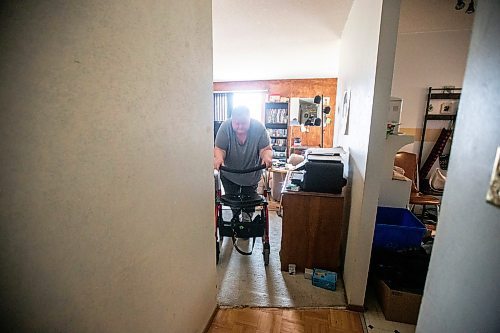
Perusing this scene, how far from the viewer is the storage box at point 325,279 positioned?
6.10ft

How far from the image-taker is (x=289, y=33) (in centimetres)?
293

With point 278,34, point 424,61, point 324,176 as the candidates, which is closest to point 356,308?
point 324,176

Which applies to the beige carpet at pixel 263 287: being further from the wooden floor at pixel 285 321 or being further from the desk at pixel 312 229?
the desk at pixel 312 229

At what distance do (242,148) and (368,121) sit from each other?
1.24 meters

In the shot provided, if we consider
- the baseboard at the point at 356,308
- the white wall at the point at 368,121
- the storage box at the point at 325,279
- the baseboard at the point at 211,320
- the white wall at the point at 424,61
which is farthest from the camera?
the white wall at the point at 424,61

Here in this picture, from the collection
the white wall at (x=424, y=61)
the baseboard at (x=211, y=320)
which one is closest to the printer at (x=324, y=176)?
the baseboard at (x=211, y=320)

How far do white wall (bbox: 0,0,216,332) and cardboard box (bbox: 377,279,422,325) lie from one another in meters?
1.39

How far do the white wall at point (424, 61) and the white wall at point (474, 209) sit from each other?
122 inches

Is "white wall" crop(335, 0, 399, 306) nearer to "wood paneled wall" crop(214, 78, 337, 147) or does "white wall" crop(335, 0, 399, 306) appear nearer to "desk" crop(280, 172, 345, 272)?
"desk" crop(280, 172, 345, 272)

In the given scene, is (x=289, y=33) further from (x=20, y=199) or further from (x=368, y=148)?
(x=20, y=199)

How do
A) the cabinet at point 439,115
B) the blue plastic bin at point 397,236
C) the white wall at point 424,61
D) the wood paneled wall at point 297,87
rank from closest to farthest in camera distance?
the blue plastic bin at point 397,236, the white wall at point 424,61, the cabinet at point 439,115, the wood paneled wall at point 297,87

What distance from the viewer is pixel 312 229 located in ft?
6.52

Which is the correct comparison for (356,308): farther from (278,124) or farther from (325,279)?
(278,124)

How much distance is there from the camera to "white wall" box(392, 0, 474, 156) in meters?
3.02
